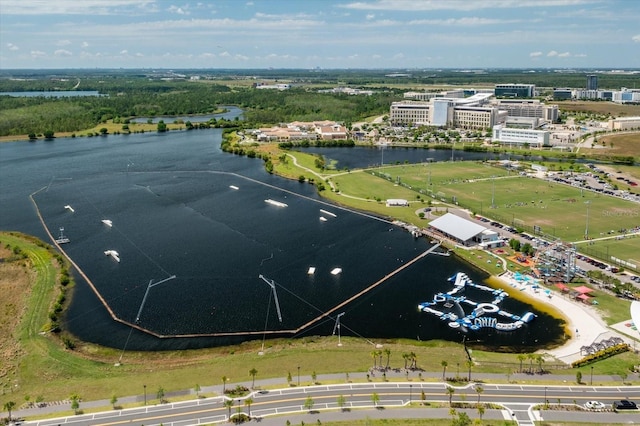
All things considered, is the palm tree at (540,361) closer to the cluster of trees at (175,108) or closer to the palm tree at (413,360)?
the palm tree at (413,360)

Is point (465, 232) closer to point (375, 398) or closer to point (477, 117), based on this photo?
point (375, 398)

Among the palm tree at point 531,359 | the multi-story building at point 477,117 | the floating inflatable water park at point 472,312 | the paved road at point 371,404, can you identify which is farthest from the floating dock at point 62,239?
the multi-story building at point 477,117

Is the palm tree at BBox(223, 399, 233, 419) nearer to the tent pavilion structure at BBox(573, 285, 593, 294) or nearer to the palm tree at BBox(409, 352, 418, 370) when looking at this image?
the palm tree at BBox(409, 352, 418, 370)

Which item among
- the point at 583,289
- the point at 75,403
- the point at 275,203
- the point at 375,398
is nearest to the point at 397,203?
the point at 275,203

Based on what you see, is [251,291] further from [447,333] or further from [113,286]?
[447,333]

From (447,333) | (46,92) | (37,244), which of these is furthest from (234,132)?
(46,92)

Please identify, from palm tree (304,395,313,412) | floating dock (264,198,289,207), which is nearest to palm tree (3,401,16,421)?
palm tree (304,395,313,412)
